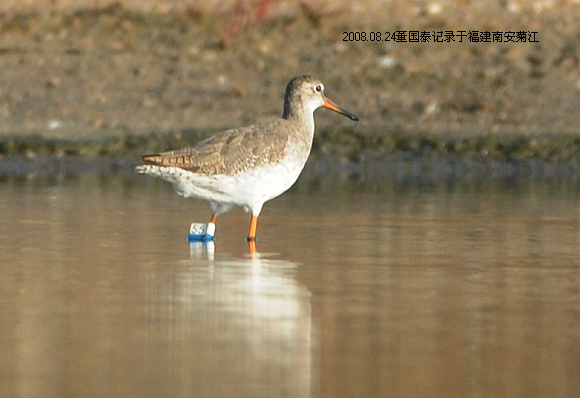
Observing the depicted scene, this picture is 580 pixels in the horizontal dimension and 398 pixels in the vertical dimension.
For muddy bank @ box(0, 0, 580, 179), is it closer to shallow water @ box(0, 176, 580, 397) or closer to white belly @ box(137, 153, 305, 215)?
shallow water @ box(0, 176, 580, 397)

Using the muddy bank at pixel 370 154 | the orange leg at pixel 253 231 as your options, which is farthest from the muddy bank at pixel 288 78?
the orange leg at pixel 253 231

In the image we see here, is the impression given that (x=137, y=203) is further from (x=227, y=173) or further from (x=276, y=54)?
(x=276, y=54)

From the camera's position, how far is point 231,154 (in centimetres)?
1096

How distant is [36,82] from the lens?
18141 millimetres

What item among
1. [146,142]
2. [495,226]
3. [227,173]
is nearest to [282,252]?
[227,173]

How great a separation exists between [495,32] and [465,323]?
12.5m

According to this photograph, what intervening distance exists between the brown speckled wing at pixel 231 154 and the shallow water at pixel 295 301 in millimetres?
503

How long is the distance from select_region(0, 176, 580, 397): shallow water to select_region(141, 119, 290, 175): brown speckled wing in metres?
0.50

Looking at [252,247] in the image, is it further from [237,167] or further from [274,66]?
[274,66]

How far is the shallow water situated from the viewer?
19.7 ft

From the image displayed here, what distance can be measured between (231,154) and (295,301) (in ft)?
10.9

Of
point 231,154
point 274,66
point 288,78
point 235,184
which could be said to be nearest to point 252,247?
point 235,184

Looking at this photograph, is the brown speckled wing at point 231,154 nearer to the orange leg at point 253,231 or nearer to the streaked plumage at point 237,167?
the streaked plumage at point 237,167

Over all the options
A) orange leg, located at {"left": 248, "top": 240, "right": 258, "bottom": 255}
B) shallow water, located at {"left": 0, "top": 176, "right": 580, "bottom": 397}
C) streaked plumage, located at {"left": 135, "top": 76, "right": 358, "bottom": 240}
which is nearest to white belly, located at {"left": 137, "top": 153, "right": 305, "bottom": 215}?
streaked plumage, located at {"left": 135, "top": 76, "right": 358, "bottom": 240}
